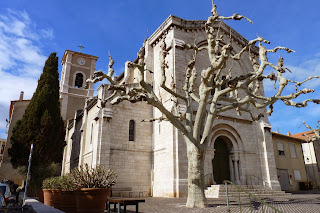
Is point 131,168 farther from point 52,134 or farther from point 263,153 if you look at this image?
point 263,153

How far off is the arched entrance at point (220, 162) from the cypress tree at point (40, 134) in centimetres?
1244

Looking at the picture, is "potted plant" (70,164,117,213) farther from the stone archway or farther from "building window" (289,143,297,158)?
"building window" (289,143,297,158)

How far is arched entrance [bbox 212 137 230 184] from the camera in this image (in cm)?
1575

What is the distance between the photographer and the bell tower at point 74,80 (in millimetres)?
32250

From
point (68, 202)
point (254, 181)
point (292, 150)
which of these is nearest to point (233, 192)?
point (254, 181)

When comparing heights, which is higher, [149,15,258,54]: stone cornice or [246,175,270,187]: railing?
[149,15,258,54]: stone cornice

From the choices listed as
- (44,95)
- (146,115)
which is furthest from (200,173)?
(44,95)

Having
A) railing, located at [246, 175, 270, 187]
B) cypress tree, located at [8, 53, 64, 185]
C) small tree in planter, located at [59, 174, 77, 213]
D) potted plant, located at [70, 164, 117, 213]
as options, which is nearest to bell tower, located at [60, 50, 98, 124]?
cypress tree, located at [8, 53, 64, 185]

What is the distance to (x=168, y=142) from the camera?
14.2 meters

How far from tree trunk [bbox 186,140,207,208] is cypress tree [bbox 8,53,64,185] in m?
13.1

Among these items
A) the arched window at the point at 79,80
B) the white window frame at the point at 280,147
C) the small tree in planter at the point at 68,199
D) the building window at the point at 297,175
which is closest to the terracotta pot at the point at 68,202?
the small tree in planter at the point at 68,199

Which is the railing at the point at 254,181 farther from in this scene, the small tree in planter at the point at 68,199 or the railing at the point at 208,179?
the small tree in planter at the point at 68,199

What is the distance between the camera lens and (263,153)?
1730 centimetres

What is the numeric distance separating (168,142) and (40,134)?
10.7 metres
